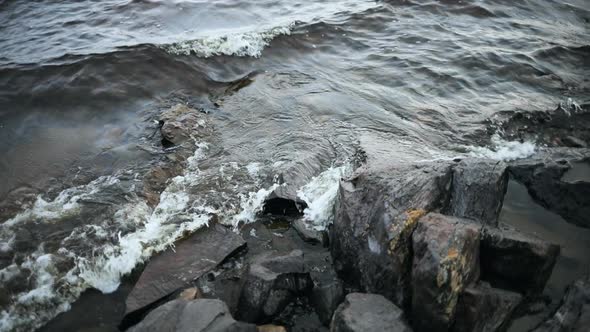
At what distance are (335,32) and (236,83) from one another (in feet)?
12.7

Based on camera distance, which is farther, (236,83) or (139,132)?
(236,83)

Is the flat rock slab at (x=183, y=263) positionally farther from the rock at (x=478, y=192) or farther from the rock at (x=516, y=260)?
the rock at (x=516, y=260)

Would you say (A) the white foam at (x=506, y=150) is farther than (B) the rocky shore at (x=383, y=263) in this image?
Yes

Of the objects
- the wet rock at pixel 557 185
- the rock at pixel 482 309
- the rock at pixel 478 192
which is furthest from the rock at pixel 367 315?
the wet rock at pixel 557 185

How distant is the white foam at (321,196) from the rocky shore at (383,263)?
0.46 feet

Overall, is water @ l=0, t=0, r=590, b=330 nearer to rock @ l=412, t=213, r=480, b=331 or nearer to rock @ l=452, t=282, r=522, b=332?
rock @ l=412, t=213, r=480, b=331

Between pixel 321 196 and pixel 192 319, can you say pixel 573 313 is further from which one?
pixel 192 319

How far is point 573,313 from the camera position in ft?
11.0

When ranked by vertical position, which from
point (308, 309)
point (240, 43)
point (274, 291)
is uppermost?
point (240, 43)

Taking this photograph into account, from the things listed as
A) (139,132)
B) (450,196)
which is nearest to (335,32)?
(139,132)

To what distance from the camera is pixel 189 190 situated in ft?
19.2

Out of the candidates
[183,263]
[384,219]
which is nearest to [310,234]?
[384,219]

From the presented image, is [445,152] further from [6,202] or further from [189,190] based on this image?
[6,202]

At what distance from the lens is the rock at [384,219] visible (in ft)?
12.3
